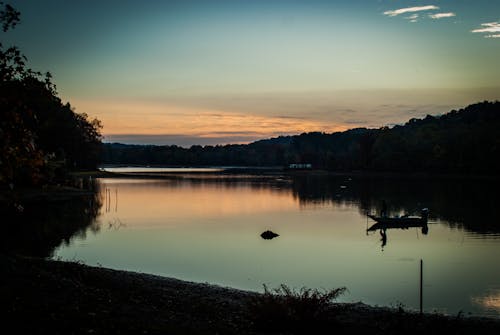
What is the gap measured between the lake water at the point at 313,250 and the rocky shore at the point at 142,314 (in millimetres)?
7539

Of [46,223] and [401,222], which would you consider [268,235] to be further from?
[46,223]

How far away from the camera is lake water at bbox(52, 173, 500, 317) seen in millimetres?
24828

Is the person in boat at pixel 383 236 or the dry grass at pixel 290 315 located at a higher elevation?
the dry grass at pixel 290 315

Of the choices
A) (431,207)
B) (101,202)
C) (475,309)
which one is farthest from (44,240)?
(431,207)

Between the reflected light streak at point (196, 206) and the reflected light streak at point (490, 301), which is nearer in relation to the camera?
the reflected light streak at point (490, 301)

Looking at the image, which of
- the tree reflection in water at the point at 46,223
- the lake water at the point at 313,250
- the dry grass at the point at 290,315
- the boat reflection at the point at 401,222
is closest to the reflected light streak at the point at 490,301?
the lake water at the point at 313,250

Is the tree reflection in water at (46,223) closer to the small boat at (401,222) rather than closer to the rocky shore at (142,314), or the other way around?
the rocky shore at (142,314)

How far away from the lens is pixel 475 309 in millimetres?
20609

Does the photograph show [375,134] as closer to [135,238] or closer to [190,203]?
[190,203]

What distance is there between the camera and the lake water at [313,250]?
81.5 ft

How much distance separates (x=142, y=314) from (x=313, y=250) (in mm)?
24141

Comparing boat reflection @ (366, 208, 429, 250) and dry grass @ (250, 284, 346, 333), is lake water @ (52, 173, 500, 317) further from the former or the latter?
dry grass @ (250, 284, 346, 333)

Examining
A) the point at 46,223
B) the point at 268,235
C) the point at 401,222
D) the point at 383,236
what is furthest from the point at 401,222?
the point at 46,223

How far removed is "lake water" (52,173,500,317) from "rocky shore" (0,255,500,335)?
24.7 feet
